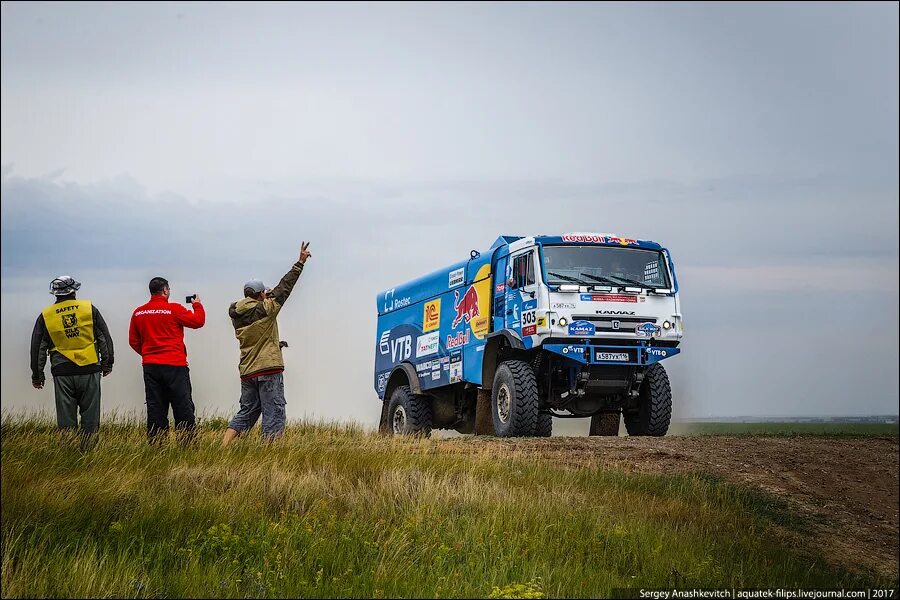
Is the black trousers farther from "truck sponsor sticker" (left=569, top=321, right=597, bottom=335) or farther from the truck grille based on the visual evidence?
the truck grille

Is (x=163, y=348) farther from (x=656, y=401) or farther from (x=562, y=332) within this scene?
(x=656, y=401)

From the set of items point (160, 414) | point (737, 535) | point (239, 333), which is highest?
point (239, 333)

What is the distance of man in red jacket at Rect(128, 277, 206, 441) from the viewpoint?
45.2 feet

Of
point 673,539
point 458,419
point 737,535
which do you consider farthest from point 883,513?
point 458,419

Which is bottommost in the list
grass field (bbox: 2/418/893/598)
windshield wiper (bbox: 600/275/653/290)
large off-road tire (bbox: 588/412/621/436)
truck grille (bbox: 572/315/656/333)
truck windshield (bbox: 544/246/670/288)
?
grass field (bbox: 2/418/893/598)

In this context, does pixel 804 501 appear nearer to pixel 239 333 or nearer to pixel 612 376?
pixel 612 376

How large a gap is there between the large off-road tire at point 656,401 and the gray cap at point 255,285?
23.5 ft

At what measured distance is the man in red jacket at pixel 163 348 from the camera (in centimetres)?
1377

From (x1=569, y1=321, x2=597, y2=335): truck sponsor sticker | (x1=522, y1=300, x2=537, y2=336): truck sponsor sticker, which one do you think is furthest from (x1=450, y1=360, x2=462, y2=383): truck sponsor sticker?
(x1=569, y1=321, x2=597, y2=335): truck sponsor sticker

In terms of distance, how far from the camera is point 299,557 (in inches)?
342

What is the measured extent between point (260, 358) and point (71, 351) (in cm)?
229

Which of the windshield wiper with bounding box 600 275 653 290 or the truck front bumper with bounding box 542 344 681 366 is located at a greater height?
the windshield wiper with bounding box 600 275 653 290

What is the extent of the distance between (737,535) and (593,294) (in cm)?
702

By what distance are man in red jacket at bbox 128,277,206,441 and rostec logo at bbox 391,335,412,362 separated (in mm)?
8541
